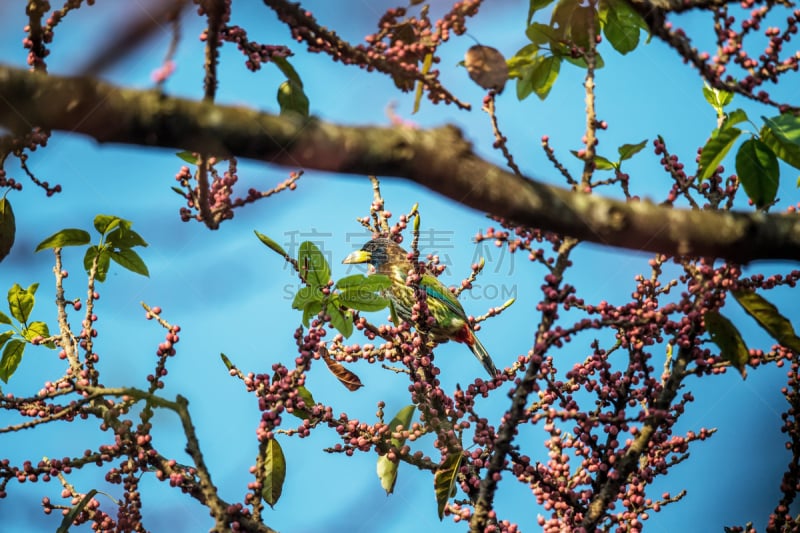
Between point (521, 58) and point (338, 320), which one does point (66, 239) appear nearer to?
point (338, 320)

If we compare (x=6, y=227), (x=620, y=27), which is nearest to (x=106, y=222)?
(x=6, y=227)

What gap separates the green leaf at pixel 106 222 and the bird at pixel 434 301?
1.60 metres

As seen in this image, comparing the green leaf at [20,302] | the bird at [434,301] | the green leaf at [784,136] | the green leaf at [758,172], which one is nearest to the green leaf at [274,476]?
the green leaf at [20,302]

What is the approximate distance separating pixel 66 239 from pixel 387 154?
6.11 ft

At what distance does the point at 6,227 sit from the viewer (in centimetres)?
272

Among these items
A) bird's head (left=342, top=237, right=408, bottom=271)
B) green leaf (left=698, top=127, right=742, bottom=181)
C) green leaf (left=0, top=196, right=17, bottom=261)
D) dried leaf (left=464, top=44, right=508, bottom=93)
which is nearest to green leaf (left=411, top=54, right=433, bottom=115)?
dried leaf (left=464, top=44, right=508, bottom=93)

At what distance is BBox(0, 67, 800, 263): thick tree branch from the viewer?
1261mm

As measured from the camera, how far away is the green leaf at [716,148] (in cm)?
230

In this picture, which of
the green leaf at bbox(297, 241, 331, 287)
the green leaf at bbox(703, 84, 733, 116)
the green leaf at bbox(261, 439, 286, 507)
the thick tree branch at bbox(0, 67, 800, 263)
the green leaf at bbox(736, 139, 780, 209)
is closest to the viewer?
the thick tree branch at bbox(0, 67, 800, 263)

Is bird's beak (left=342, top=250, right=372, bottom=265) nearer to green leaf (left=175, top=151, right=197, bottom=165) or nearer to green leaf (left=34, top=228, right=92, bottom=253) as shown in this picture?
green leaf (left=175, top=151, right=197, bottom=165)

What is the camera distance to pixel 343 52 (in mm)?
2156

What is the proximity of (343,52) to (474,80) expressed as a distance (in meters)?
0.40

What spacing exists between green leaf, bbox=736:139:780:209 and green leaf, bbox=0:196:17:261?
255 centimetres

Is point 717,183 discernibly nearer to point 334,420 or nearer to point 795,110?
point 795,110
